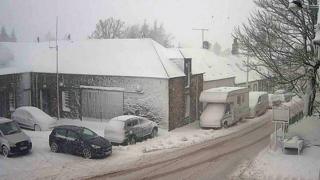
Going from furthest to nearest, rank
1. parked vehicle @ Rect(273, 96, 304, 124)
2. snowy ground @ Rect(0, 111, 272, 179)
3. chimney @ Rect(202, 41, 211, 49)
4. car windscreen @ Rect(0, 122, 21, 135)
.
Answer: parked vehicle @ Rect(273, 96, 304, 124), chimney @ Rect(202, 41, 211, 49), car windscreen @ Rect(0, 122, 21, 135), snowy ground @ Rect(0, 111, 272, 179)

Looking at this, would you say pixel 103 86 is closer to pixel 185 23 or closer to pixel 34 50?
pixel 34 50

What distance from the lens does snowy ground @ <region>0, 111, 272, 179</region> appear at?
14.4ft

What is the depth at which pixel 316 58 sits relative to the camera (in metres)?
6.61

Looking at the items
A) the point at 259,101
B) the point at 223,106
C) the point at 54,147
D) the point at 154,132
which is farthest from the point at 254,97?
the point at 54,147

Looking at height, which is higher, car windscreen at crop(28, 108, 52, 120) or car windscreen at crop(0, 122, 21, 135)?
car windscreen at crop(28, 108, 52, 120)

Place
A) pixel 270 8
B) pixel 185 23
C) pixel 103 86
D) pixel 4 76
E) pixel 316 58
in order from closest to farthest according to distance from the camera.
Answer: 1. pixel 4 76
2. pixel 103 86
3. pixel 185 23
4. pixel 316 58
5. pixel 270 8

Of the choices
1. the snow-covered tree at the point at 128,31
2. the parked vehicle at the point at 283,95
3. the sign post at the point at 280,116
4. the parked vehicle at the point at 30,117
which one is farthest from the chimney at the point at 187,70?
the parked vehicle at the point at 30,117

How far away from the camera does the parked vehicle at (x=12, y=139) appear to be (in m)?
4.47

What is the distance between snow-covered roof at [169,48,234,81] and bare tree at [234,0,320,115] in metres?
0.54

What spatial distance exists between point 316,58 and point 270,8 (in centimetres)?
117

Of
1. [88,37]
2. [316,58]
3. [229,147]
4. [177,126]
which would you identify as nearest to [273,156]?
[229,147]

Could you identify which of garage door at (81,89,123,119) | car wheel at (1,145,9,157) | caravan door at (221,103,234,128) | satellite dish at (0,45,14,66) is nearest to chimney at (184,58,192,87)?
caravan door at (221,103,234,128)

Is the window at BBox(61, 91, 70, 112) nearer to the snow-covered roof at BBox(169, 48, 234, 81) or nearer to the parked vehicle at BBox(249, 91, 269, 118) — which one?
the snow-covered roof at BBox(169, 48, 234, 81)

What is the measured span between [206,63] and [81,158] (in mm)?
2695
